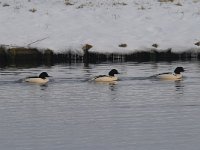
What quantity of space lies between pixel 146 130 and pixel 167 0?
114 ft

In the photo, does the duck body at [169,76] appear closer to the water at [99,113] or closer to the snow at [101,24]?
the water at [99,113]

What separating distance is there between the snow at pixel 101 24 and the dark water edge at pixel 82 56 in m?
0.30

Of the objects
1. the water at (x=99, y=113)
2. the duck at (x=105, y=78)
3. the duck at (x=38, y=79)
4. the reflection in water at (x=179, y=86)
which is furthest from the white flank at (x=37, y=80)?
the reflection in water at (x=179, y=86)

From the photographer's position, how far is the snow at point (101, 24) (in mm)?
42812

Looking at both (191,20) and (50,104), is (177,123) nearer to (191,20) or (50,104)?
(50,104)

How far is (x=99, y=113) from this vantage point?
21.2m

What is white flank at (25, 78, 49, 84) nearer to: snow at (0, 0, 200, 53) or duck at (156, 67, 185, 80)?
duck at (156, 67, 185, 80)

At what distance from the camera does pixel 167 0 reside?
52.3 meters

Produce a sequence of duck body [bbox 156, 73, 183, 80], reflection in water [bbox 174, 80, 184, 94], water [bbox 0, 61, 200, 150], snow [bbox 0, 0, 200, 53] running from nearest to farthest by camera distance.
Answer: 1. water [bbox 0, 61, 200, 150]
2. reflection in water [bbox 174, 80, 184, 94]
3. duck body [bbox 156, 73, 183, 80]
4. snow [bbox 0, 0, 200, 53]

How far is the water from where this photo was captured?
1695cm

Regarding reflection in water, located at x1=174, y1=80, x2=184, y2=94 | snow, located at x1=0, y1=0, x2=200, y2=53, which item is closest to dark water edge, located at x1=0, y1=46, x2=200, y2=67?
snow, located at x1=0, y1=0, x2=200, y2=53

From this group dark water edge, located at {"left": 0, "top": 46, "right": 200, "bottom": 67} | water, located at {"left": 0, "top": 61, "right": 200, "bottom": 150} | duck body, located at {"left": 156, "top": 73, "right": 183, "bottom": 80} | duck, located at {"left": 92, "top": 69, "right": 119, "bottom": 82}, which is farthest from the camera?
dark water edge, located at {"left": 0, "top": 46, "right": 200, "bottom": 67}

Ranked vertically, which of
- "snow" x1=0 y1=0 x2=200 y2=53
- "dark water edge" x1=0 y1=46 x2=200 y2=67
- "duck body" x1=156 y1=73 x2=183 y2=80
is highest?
"snow" x1=0 y1=0 x2=200 y2=53

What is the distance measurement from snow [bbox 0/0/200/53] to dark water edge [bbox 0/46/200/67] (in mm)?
298
